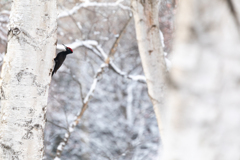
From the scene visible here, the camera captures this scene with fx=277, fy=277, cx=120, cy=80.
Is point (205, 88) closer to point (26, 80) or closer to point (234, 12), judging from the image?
point (234, 12)

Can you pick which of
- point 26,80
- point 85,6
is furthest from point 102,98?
point 26,80

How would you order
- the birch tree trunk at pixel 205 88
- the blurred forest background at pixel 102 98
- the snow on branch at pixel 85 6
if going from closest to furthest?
the birch tree trunk at pixel 205 88 → the snow on branch at pixel 85 6 → the blurred forest background at pixel 102 98

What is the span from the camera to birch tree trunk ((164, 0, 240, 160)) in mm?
290

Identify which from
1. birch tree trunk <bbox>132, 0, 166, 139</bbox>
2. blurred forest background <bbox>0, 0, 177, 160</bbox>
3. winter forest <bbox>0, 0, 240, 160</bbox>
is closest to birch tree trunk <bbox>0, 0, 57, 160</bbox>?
winter forest <bbox>0, 0, 240, 160</bbox>

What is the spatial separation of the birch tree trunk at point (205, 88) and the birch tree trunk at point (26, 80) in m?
1.07

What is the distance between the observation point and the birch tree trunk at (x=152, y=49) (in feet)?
7.16

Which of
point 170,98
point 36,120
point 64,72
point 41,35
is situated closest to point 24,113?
point 36,120

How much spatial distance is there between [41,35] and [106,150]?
4548 mm

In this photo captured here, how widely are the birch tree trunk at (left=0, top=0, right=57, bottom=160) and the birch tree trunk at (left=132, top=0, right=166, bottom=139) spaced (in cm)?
102

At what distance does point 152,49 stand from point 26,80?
46.9 inches

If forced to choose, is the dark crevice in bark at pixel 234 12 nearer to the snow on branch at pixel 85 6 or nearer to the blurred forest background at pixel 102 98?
the snow on branch at pixel 85 6

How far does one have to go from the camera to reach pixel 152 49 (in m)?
2.21

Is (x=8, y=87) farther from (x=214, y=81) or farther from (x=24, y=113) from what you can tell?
(x=214, y=81)

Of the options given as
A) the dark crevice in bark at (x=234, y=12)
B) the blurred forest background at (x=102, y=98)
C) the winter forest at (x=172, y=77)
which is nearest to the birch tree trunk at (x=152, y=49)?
the winter forest at (x=172, y=77)
